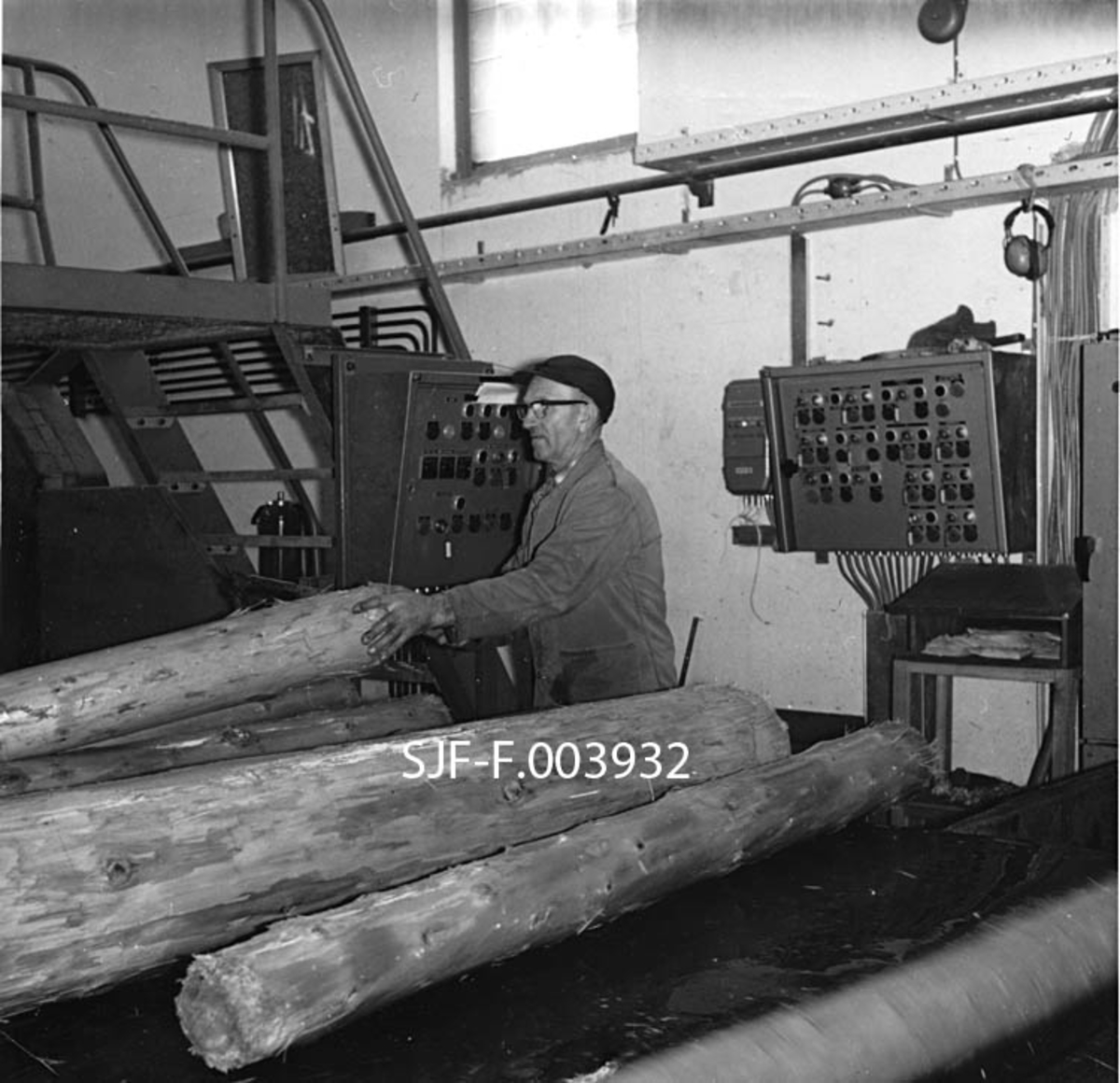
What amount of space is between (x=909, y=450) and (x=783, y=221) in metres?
1.06

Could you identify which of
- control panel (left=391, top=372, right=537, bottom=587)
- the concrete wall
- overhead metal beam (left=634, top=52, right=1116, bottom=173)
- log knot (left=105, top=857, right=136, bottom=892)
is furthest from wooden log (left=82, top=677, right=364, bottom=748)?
the concrete wall

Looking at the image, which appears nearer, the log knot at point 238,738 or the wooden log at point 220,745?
the wooden log at point 220,745

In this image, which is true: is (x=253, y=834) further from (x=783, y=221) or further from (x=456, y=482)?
(x=783, y=221)

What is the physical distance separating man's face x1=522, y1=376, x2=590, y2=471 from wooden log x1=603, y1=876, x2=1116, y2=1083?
1933 millimetres

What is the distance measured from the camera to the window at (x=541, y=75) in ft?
20.8

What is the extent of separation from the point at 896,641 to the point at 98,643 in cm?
290

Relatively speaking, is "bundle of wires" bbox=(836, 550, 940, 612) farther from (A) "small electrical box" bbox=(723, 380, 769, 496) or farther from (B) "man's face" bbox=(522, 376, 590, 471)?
(B) "man's face" bbox=(522, 376, 590, 471)

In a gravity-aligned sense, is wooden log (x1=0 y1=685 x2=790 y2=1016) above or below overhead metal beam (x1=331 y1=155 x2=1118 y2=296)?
below

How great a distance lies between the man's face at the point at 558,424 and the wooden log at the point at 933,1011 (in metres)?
1.93

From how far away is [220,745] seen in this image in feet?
9.91

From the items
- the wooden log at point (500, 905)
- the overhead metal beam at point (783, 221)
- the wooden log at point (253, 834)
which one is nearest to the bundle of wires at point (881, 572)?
the overhead metal beam at point (783, 221)

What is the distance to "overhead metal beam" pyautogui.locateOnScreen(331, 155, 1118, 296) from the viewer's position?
463cm

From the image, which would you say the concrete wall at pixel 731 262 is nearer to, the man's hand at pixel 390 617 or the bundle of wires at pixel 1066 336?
the bundle of wires at pixel 1066 336

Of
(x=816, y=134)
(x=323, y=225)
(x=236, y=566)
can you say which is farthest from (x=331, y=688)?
(x=323, y=225)
